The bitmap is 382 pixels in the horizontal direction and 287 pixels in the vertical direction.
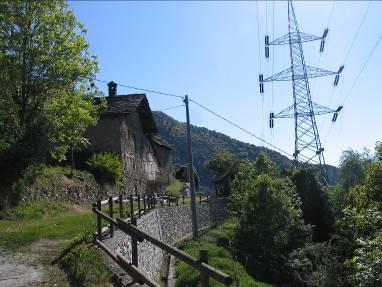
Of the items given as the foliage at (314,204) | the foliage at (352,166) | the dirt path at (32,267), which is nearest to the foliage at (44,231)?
the dirt path at (32,267)

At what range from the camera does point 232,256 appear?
27.9 m

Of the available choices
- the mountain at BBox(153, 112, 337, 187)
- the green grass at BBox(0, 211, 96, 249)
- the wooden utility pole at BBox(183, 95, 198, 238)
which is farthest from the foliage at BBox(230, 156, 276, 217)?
the mountain at BBox(153, 112, 337, 187)

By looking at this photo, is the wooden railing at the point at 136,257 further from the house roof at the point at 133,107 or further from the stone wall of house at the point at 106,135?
the house roof at the point at 133,107

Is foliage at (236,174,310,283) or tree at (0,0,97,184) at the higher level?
tree at (0,0,97,184)

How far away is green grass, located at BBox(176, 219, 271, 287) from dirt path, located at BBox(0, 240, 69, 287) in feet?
20.9

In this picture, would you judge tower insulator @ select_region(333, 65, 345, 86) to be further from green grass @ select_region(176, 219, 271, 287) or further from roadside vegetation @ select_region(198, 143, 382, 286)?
green grass @ select_region(176, 219, 271, 287)

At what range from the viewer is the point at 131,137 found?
44969mm

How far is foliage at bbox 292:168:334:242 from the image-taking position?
38.4 meters

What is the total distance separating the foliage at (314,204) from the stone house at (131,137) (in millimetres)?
15186

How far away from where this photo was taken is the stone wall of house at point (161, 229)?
1442 cm

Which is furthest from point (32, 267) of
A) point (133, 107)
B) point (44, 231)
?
point (133, 107)

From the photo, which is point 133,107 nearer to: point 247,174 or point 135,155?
point 135,155

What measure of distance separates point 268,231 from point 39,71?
56.3 ft

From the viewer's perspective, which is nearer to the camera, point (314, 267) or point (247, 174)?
point (314, 267)
